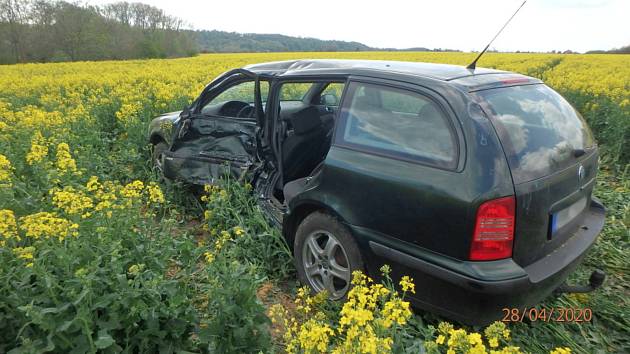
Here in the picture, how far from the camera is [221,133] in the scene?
420 centimetres

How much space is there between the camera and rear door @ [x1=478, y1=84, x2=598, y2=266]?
2.21 metres

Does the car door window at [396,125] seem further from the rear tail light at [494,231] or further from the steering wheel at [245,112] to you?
the steering wheel at [245,112]

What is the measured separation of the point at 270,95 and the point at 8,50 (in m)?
46.5

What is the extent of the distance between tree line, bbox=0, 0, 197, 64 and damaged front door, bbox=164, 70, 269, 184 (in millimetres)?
43095

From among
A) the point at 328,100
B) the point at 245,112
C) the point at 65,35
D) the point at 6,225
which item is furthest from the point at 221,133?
the point at 65,35

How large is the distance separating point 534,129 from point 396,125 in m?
0.82

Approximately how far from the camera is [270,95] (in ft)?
11.8

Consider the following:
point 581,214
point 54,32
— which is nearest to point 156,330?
point 581,214

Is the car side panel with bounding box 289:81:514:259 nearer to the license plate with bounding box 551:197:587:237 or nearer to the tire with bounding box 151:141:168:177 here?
the license plate with bounding box 551:197:587:237

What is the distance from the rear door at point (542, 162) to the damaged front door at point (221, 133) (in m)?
2.23

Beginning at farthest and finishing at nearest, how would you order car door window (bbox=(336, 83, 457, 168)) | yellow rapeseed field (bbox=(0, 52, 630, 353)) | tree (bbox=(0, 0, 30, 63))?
tree (bbox=(0, 0, 30, 63)) < car door window (bbox=(336, 83, 457, 168)) < yellow rapeseed field (bbox=(0, 52, 630, 353))

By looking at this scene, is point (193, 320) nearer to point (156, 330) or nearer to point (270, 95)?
point (156, 330)

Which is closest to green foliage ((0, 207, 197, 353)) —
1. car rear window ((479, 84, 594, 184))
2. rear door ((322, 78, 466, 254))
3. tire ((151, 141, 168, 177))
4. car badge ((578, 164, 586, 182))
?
rear door ((322, 78, 466, 254))

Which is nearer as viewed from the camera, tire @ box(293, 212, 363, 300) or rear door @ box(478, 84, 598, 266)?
rear door @ box(478, 84, 598, 266)
